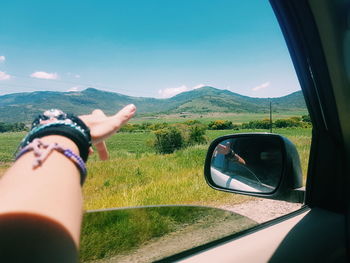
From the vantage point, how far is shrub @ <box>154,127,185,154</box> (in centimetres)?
1573

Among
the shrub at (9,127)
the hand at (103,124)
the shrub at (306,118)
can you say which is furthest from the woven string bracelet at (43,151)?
the shrub at (306,118)

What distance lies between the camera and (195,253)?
4.55 ft

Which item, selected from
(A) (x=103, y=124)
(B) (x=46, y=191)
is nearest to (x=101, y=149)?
(A) (x=103, y=124)

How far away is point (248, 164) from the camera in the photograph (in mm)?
1970

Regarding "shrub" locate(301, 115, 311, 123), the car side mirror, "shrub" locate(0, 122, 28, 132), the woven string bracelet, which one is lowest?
the car side mirror

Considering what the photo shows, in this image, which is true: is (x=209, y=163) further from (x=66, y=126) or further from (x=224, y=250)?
(x=66, y=126)

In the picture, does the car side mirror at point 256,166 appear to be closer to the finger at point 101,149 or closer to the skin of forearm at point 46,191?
the finger at point 101,149

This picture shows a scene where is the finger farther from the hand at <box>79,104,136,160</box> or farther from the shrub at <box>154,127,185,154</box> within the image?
the shrub at <box>154,127,185,154</box>

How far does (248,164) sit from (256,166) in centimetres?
8

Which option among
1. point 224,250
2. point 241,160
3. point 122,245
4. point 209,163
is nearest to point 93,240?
point 122,245

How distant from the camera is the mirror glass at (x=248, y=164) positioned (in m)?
1.72

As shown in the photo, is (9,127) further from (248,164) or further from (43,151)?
(248,164)

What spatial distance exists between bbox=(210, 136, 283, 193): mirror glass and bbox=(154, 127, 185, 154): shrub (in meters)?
13.2

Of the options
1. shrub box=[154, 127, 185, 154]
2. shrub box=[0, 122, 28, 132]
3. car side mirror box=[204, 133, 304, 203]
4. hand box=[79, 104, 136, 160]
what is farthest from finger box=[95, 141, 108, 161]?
shrub box=[154, 127, 185, 154]
